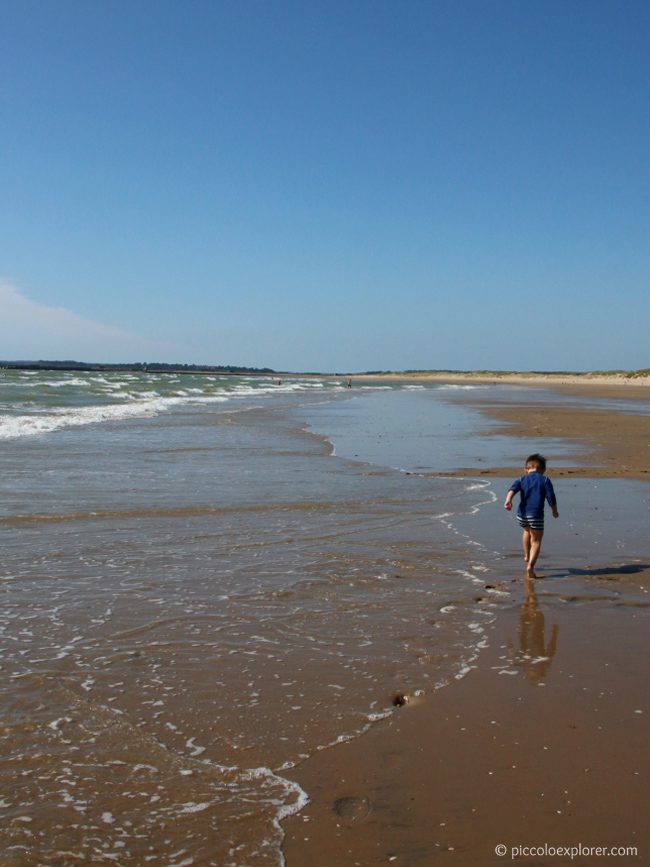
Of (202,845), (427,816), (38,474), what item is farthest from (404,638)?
(38,474)

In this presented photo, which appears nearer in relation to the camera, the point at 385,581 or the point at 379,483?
the point at 385,581

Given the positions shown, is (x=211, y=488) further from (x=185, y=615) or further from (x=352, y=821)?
(x=352, y=821)

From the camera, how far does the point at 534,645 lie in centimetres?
568

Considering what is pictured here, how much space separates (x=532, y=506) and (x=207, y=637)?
13.1 ft

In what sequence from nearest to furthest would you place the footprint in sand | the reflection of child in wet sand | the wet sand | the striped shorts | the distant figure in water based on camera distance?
1. the wet sand
2. the footprint in sand
3. the reflection of child in wet sand
4. the distant figure in water
5. the striped shorts

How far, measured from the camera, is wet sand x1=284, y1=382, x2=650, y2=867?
3.30 metres

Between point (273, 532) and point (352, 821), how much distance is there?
19.9 ft

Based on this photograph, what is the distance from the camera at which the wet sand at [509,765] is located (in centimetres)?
330

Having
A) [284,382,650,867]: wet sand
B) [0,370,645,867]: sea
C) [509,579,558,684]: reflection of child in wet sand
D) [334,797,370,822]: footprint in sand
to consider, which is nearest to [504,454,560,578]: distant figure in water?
[0,370,645,867]: sea

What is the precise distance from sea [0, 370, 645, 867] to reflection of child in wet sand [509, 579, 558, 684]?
333 mm

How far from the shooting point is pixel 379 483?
1339 centimetres

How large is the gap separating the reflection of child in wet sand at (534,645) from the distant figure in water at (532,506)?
106 cm

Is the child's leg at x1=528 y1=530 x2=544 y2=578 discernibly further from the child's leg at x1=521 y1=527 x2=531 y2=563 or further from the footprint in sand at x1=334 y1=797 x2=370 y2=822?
the footprint in sand at x1=334 y1=797 x2=370 y2=822

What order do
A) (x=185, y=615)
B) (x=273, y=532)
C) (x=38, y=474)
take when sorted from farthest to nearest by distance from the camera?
(x=38, y=474)
(x=273, y=532)
(x=185, y=615)
